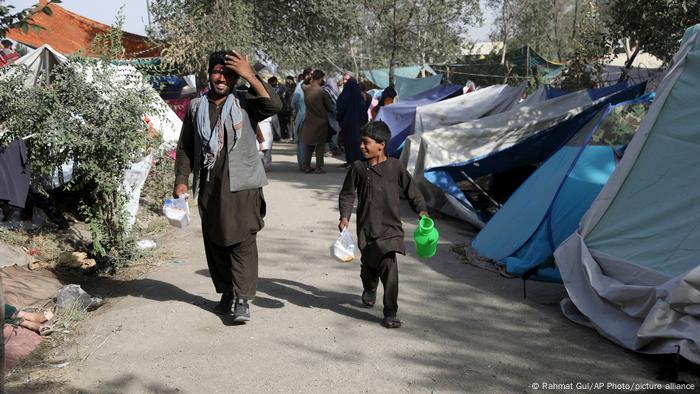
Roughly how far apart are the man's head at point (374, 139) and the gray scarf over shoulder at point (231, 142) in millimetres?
756

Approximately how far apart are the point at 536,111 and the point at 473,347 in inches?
185

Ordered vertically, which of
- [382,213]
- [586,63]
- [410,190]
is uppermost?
[586,63]

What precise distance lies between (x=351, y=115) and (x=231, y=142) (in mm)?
8244

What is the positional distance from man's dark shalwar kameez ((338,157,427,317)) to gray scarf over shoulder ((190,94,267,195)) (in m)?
0.65

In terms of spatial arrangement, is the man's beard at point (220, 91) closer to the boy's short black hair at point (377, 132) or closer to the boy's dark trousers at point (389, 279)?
the boy's short black hair at point (377, 132)

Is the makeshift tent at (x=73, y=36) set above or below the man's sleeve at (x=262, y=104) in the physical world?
above

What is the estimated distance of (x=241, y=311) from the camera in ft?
16.4

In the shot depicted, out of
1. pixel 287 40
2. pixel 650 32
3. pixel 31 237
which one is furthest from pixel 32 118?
pixel 287 40

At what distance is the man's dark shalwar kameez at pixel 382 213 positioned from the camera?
4930 mm

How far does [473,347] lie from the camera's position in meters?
4.59

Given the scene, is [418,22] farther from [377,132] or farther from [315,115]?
[377,132]

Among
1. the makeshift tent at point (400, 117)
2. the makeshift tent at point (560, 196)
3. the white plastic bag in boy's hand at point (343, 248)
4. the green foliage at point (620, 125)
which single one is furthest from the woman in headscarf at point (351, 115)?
the white plastic bag in boy's hand at point (343, 248)

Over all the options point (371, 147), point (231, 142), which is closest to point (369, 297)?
point (371, 147)

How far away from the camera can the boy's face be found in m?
4.97
